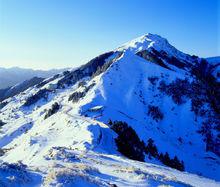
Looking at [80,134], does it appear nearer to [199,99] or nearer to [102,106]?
[102,106]

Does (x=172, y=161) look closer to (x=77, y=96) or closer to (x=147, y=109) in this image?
(x=147, y=109)

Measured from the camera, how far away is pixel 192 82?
4926 inches

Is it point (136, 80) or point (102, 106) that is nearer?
point (102, 106)

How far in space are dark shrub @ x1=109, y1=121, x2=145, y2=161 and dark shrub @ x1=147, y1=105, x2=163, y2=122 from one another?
31.1 m

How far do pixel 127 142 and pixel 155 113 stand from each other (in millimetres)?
45414

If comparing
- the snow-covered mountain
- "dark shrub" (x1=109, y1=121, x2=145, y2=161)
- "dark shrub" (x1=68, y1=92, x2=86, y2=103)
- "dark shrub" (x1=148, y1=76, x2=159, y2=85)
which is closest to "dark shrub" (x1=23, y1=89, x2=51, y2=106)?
the snow-covered mountain

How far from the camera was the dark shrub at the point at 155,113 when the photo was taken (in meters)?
110

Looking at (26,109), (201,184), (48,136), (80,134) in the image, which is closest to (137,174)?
(201,184)

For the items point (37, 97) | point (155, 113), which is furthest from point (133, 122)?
point (37, 97)

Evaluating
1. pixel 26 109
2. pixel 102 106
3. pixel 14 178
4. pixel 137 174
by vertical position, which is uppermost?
pixel 26 109

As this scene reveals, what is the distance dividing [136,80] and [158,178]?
3938 inches

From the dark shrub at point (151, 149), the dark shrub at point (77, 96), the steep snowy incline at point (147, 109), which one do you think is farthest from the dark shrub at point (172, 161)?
the dark shrub at point (77, 96)

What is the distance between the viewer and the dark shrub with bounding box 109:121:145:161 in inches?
2413

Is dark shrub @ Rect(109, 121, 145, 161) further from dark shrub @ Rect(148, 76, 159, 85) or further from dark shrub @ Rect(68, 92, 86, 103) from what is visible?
dark shrub @ Rect(148, 76, 159, 85)
